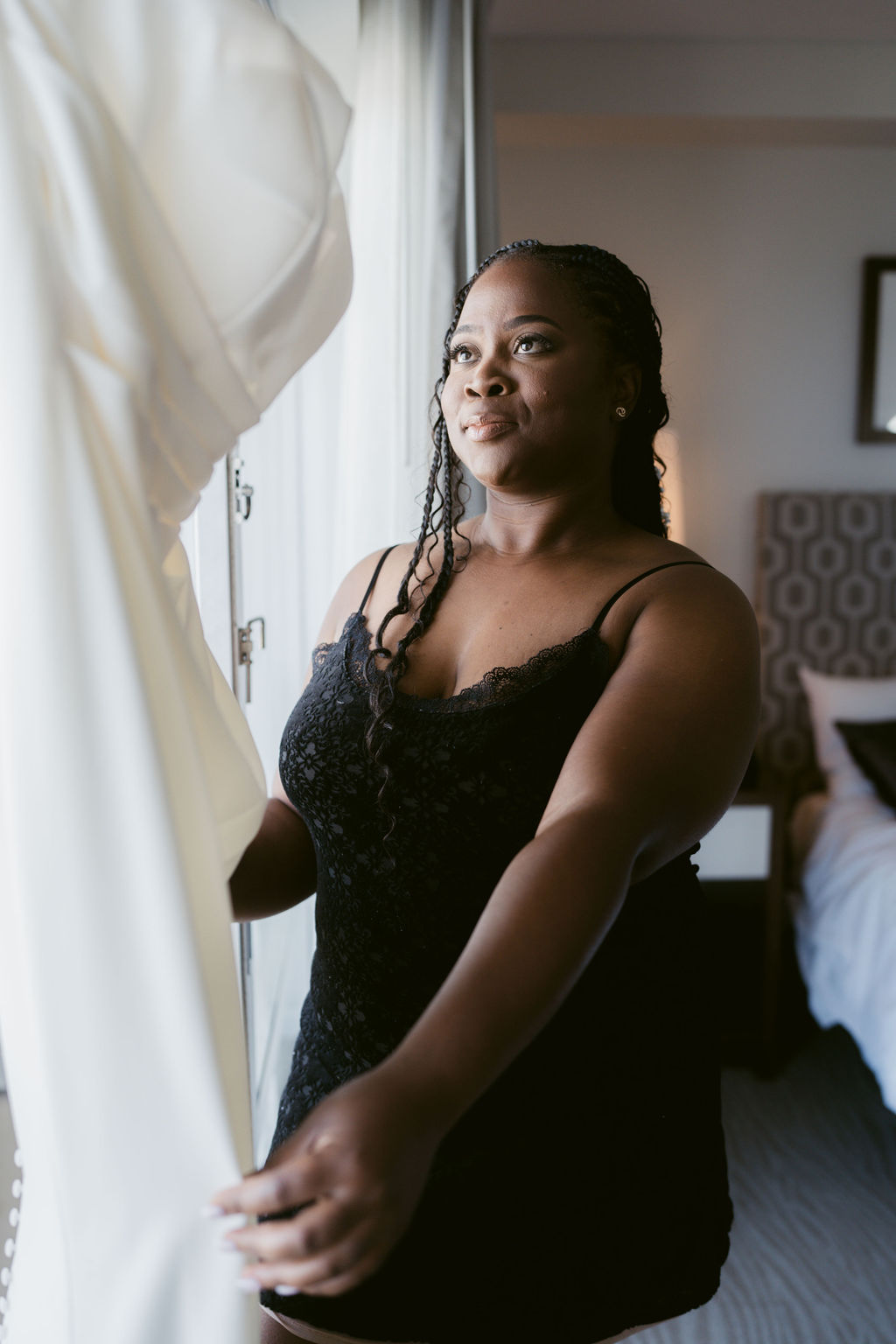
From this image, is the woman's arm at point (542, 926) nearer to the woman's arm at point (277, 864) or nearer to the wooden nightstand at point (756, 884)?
the woman's arm at point (277, 864)

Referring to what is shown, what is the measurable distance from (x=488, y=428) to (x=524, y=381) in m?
0.05

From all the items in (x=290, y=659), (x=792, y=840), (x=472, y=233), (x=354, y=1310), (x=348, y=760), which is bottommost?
(x=792, y=840)

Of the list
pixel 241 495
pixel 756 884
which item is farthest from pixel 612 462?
pixel 756 884

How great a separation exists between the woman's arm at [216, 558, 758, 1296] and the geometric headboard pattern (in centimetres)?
273

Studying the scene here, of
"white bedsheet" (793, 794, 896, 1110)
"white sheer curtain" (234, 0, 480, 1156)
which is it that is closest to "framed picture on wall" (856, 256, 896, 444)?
"white bedsheet" (793, 794, 896, 1110)

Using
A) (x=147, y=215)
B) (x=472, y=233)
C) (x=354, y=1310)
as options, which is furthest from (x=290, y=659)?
(x=147, y=215)

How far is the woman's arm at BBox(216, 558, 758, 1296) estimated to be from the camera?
40 cm

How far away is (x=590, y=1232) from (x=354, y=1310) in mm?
218

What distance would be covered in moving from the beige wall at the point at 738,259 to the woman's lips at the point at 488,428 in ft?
8.82

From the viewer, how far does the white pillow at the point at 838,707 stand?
3.21 meters

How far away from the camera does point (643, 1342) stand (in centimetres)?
189

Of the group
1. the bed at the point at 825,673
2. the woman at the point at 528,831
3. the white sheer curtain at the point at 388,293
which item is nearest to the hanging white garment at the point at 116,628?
the woman at the point at 528,831

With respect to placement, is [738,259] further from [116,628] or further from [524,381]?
[116,628]

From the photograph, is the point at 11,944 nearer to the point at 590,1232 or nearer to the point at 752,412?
the point at 590,1232
